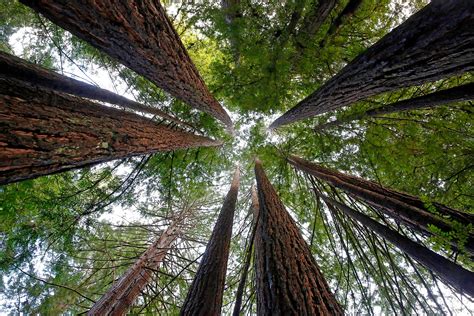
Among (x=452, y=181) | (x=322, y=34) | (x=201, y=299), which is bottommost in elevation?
(x=201, y=299)

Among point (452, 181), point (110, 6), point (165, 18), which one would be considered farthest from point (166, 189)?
point (452, 181)

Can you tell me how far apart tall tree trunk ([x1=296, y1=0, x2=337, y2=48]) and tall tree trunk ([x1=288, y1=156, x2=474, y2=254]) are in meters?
2.52

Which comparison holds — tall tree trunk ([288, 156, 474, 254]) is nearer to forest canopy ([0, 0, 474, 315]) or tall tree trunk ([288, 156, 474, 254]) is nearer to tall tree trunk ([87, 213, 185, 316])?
forest canopy ([0, 0, 474, 315])

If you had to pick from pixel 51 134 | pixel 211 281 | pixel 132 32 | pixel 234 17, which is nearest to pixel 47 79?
pixel 132 32

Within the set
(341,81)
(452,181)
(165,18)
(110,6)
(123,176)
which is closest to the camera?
(110,6)

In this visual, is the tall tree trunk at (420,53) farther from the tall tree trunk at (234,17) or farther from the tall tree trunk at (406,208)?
the tall tree trunk at (234,17)

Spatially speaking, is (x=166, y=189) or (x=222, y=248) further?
(x=166, y=189)

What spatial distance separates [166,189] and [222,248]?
106 inches

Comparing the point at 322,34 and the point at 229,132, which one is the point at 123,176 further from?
the point at 322,34

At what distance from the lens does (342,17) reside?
4418 mm

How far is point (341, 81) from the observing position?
3318mm

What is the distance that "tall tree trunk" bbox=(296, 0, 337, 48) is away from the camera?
4203 mm

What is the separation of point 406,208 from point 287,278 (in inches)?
68.0

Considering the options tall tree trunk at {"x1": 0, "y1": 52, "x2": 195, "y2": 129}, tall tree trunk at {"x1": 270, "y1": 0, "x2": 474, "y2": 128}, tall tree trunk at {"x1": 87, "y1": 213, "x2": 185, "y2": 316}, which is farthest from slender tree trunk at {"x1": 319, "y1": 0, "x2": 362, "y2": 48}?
tall tree trunk at {"x1": 87, "y1": 213, "x2": 185, "y2": 316}
